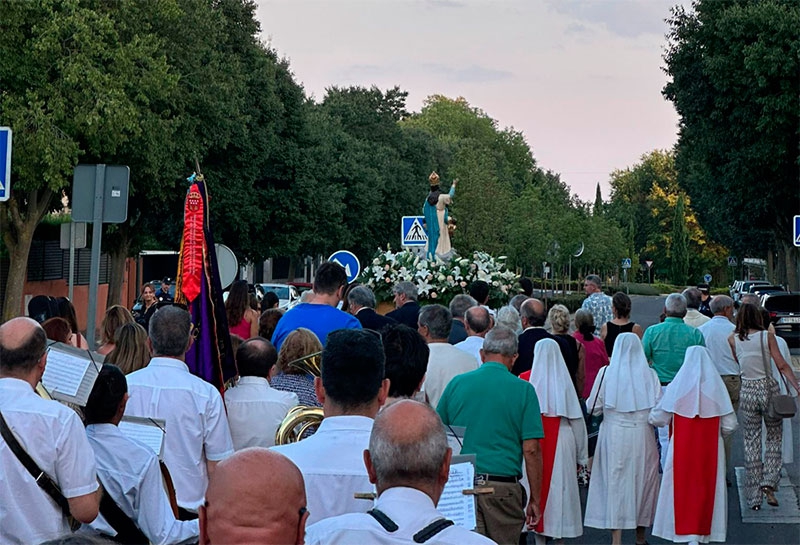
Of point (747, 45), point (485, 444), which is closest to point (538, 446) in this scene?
point (485, 444)

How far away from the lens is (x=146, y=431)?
5.25 metres

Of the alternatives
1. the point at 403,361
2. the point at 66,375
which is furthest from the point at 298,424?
the point at 66,375

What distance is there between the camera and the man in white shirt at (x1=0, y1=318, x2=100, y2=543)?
181 inches

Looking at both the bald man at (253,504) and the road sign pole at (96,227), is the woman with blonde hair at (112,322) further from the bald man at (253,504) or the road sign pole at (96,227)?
the bald man at (253,504)

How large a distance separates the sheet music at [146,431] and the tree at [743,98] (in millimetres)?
28918

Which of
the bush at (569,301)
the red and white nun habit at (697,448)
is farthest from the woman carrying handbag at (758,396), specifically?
the bush at (569,301)

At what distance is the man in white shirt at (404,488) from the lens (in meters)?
3.09

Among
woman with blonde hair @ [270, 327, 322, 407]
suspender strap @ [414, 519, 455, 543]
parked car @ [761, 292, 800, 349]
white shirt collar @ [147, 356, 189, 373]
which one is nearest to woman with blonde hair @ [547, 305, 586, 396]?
woman with blonde hair @ [270, 327, 322, 407]

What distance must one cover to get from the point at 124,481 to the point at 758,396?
7849 millimetres

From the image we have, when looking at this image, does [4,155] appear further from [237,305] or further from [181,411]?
[181,411]

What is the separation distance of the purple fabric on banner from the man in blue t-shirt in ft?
1.63

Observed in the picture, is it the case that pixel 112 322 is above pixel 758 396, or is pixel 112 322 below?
above

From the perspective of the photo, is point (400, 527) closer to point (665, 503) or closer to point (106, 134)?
point (665, 503)

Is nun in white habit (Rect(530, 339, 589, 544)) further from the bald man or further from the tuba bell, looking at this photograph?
the bald man
